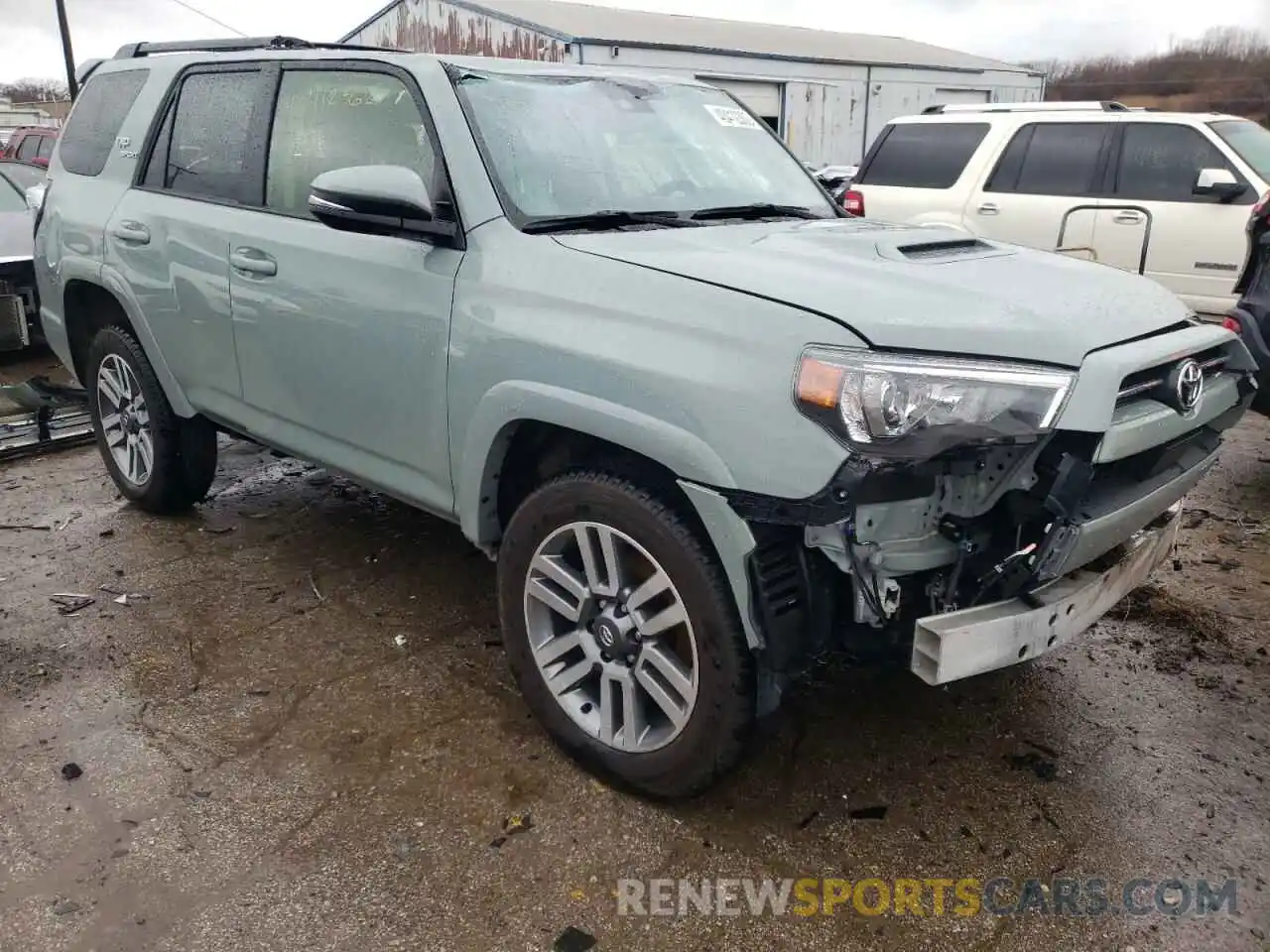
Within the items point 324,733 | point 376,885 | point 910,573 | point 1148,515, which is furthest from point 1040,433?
point 324,733

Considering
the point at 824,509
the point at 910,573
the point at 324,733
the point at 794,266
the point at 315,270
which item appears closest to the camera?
the point at 824,509

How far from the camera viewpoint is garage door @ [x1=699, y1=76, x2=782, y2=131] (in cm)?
1861

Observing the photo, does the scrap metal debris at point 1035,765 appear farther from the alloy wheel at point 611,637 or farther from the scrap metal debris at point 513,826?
the scrap metal debris at point 513,826

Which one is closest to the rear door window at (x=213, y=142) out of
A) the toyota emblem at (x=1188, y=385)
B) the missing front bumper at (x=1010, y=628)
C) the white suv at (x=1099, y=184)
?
the missing front bumper at (x=1010, y=628)

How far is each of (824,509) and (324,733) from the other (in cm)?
176

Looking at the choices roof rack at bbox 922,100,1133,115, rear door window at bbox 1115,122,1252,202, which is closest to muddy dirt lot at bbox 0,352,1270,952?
rear door window at bbox 1115,122,1252,202

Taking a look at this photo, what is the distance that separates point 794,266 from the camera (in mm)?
2492

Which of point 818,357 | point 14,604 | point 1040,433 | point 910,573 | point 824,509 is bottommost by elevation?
point 14,604

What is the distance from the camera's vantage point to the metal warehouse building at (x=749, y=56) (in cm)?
1717

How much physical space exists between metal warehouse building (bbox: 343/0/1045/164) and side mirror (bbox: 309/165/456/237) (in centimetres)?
1383

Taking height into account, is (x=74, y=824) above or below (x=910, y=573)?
below

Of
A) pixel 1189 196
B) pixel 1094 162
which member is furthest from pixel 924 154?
pixel 1189 196

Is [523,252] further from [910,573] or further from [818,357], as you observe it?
[910,573]

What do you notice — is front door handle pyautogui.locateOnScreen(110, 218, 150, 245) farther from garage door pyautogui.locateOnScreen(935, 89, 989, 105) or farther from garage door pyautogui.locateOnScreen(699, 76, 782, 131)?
garage door pyautogui.locateOnScreen(935, 89, 989, 105)
